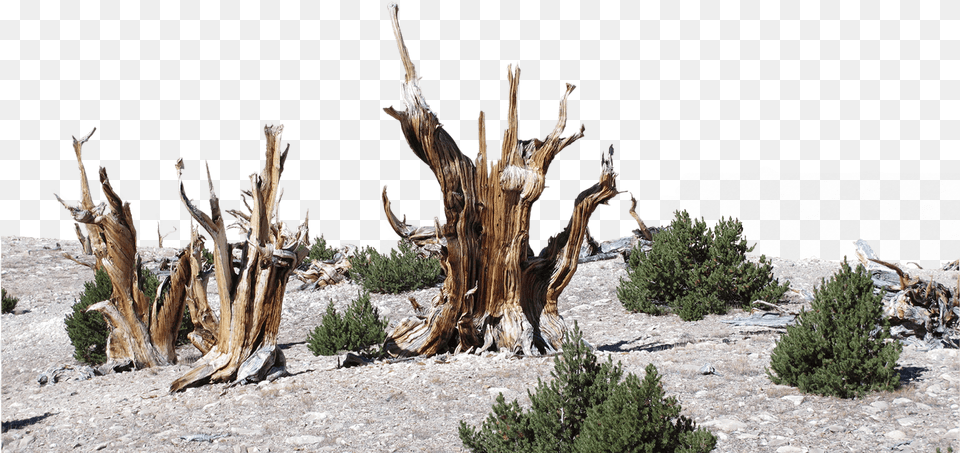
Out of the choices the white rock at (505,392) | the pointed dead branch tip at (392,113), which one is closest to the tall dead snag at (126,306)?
the pointed dead branch tip at (392,113)

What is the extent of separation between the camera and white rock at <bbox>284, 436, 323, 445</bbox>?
21.3 ft

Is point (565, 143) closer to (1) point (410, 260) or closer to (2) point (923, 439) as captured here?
(2) point (923, 439)

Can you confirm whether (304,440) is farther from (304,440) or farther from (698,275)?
(698,275)

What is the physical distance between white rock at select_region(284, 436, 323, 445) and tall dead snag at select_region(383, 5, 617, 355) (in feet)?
Result: 11.4

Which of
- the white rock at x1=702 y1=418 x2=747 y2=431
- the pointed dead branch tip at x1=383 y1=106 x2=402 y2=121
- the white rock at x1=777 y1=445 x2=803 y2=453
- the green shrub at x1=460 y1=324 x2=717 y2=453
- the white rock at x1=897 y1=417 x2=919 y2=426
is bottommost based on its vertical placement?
the white rock at x1=777 y1=445 x2=803 y2=453

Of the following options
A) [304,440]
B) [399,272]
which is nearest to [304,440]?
[304,440]

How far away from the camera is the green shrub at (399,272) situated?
1677 centimetres

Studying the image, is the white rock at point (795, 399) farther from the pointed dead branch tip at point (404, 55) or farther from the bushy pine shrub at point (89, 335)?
the bushy pine shrub at point (89, 335)

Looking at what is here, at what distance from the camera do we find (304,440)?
656 cm

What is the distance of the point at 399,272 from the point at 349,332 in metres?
5.50

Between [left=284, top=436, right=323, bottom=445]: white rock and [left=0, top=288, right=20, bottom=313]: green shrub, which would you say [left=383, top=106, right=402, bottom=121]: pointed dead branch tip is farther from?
[left=0, top=288, right=20, bottom=313]: green shrub

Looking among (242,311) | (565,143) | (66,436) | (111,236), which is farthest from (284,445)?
(111,236)

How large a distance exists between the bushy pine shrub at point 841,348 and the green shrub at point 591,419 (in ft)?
9.26

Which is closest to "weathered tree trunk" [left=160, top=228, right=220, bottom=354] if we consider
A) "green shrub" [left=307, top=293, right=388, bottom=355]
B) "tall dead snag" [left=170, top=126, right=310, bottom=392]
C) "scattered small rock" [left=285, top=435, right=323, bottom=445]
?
"tall dead snag" [left=170, top=126, right=310, bottom=392]
